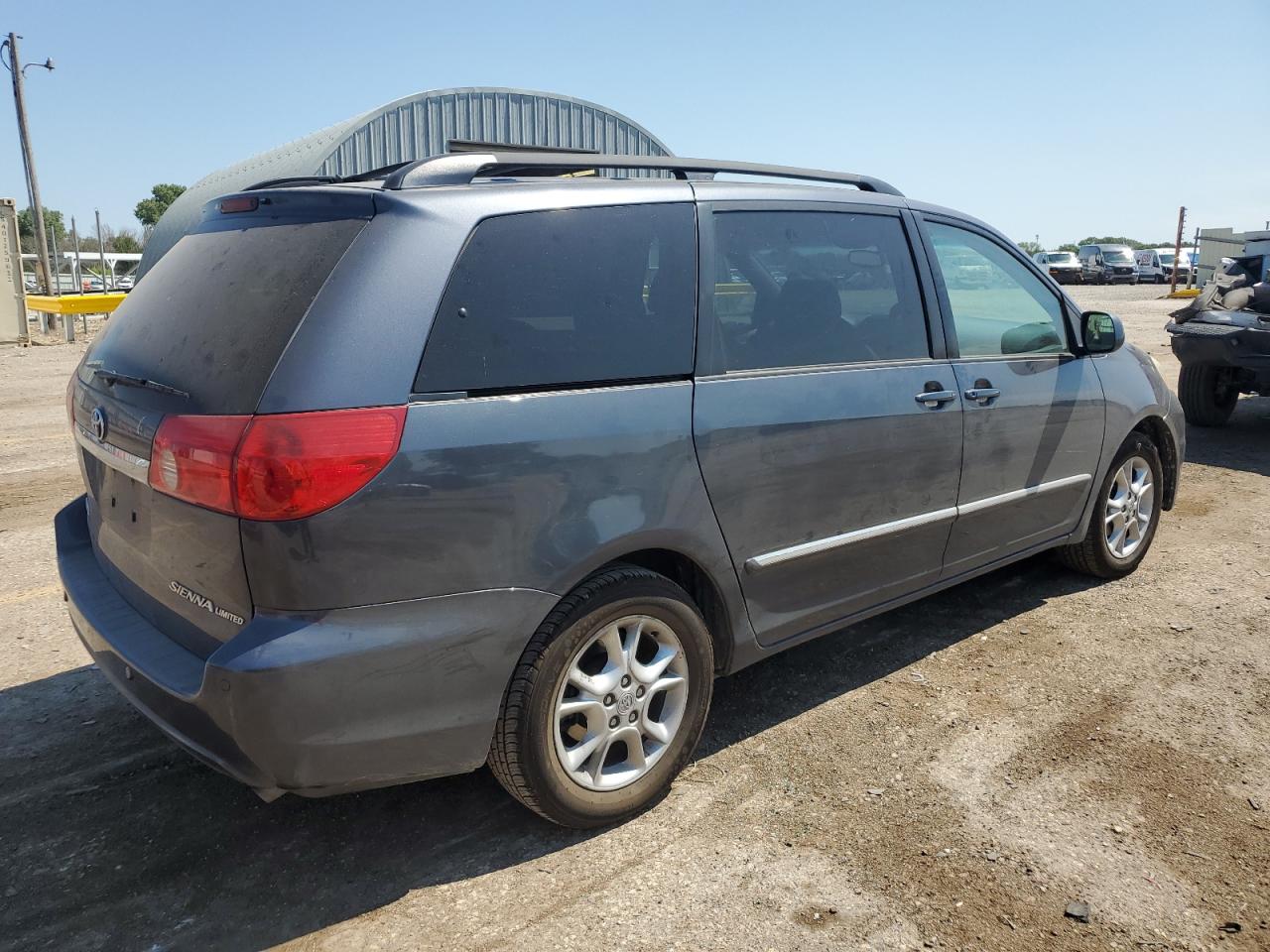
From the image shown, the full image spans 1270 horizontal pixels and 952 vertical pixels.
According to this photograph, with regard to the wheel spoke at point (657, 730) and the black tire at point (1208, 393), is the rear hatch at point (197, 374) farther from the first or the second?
the black tire at point (1208, 393)

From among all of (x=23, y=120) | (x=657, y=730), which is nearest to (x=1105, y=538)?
(x=657, y=730)

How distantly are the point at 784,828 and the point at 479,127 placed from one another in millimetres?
24472

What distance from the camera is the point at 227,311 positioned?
250cm

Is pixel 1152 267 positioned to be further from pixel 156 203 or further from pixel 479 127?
pixel 156 203

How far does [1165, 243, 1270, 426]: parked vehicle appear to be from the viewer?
7.84 metres

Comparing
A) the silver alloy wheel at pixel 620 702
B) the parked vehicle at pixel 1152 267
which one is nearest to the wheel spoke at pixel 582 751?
the silver alloy wheel at pixel 620 702

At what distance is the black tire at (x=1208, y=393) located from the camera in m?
8.86

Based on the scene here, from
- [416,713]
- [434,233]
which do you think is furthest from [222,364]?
[416,713]

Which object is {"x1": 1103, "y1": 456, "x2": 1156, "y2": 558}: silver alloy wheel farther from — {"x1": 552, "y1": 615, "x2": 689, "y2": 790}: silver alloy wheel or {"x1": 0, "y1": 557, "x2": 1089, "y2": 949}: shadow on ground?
{"x1": 552, "y1": 615, "x2": 689, "y2": 790}: silver alloy wheel

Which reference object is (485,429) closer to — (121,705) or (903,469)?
(903,469)

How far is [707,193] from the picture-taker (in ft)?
10.1

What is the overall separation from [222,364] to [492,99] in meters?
24.3

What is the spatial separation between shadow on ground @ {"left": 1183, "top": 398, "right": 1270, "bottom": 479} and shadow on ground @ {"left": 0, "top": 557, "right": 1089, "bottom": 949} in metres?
5.68

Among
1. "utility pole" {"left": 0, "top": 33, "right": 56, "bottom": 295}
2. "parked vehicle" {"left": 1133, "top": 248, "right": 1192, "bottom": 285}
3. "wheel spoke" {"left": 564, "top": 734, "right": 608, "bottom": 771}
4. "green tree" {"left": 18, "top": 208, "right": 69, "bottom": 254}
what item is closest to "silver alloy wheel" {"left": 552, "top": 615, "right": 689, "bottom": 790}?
"wheel spoke" {"left": 564, "top": 734, "right": 608, "bottom": 771}
